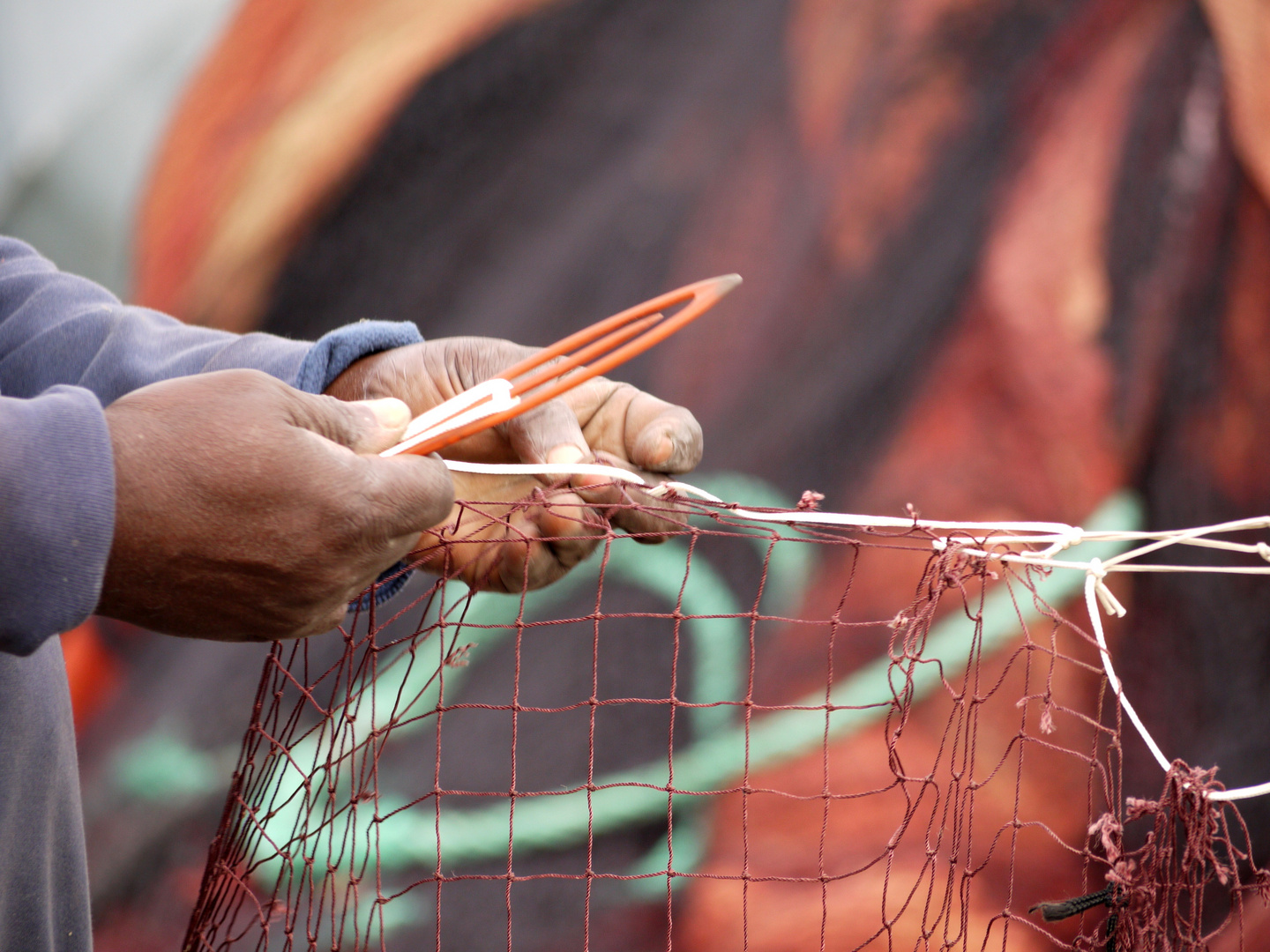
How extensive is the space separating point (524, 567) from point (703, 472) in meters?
0.64

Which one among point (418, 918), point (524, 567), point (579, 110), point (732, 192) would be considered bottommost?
point (418, 918)

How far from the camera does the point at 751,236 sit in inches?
47.1

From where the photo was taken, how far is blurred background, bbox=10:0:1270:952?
3.42 ft

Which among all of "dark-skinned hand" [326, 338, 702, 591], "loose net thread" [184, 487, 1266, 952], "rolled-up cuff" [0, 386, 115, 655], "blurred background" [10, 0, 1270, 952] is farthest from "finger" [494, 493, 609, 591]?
"blurred background" [10, 0, 1270, 952]

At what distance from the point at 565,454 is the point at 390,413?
0.11m

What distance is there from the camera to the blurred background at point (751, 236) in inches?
41.0

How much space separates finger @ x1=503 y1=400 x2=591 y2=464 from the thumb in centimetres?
9

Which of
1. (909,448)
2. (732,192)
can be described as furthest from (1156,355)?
(732,192)

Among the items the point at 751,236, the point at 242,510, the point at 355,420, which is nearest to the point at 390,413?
the point at 355,420

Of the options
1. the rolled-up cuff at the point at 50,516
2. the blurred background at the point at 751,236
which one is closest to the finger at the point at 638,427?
the rolled-up cuff at the point at 50,516

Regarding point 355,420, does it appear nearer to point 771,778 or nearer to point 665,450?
point 665,450

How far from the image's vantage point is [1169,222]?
105 centimetres

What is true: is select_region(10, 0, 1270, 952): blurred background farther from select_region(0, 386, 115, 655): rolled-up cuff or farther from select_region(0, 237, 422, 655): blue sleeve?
select_region(0, 386, 115, 655): rolled-up cuff

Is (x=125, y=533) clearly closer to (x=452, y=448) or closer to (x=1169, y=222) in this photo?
(x=452, y=448)
